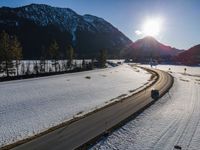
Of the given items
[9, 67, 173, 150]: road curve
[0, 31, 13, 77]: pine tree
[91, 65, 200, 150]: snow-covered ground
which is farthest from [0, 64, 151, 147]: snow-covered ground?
[0, 31, 13, 77]: pine tree

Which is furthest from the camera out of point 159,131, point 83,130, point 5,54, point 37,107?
point 5,54

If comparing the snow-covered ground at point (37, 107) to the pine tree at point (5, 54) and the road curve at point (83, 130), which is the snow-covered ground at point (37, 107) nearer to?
the road curve at point (83, 130)

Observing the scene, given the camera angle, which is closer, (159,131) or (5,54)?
(159,131)

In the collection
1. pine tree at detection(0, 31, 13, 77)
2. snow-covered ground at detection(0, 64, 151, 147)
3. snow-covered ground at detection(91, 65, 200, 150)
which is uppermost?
pine tree at detection(0, 31, 13, 77)

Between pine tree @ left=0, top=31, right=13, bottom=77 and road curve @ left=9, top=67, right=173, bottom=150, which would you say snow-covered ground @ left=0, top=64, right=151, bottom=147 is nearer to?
road curve @ left=9, top=67, right=173, bottom=150

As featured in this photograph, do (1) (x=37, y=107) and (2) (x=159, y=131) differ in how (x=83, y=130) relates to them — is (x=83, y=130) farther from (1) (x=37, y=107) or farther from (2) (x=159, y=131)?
(1) (x=37, y=107)

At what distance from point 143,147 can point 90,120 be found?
7840 mm

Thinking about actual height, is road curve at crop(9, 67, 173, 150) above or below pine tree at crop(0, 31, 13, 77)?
below

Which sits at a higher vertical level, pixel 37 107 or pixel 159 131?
pixel 159 131

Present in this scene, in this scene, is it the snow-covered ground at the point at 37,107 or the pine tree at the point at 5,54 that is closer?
the snow-covered ground at the point at 37,107

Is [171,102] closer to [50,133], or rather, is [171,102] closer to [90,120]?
[90,120]

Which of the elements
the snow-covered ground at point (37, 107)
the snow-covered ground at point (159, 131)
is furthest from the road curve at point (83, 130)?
the snow-covered ground at point (37, 107)

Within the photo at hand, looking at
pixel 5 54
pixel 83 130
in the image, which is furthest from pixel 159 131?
pixel 5 54

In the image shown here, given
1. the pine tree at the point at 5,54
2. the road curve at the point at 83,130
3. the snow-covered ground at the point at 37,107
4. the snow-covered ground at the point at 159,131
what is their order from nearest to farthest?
1. the road curve at the point at 83,130
2. the snow-covered ground at the point at 159,131
3. the snow-covered ground at the point at 37,107
4. the pine tree at the point at 5,54
